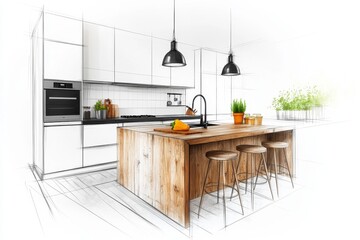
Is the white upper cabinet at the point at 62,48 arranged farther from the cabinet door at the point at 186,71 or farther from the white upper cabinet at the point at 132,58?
the cabinet door at the point at 186,71

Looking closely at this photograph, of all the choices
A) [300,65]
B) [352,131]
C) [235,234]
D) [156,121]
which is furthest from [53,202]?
[300,65]

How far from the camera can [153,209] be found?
2.49 m

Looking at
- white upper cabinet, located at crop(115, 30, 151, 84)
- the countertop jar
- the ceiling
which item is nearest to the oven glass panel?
the countertop jar

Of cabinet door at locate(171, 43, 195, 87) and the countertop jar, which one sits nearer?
the countertop jar

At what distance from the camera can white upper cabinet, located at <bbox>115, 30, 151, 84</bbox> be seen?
4516 mm

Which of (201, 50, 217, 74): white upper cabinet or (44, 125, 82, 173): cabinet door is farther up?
(201, 50, 217, 74): white upper cabinet

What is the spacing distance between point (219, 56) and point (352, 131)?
381cm

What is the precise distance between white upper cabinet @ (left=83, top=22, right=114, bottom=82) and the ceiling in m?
0.17

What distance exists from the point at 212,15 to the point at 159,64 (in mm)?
1640

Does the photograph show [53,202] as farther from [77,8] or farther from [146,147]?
[77,8]

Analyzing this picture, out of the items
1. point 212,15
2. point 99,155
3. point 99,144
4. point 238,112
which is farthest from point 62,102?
point 212,15

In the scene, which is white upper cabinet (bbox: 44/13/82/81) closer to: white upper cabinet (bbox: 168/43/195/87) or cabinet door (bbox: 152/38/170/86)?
cabinet door (bbox: 152/38/170/86)

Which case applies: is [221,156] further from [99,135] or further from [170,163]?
[99,135]

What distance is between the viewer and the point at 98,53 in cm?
425
